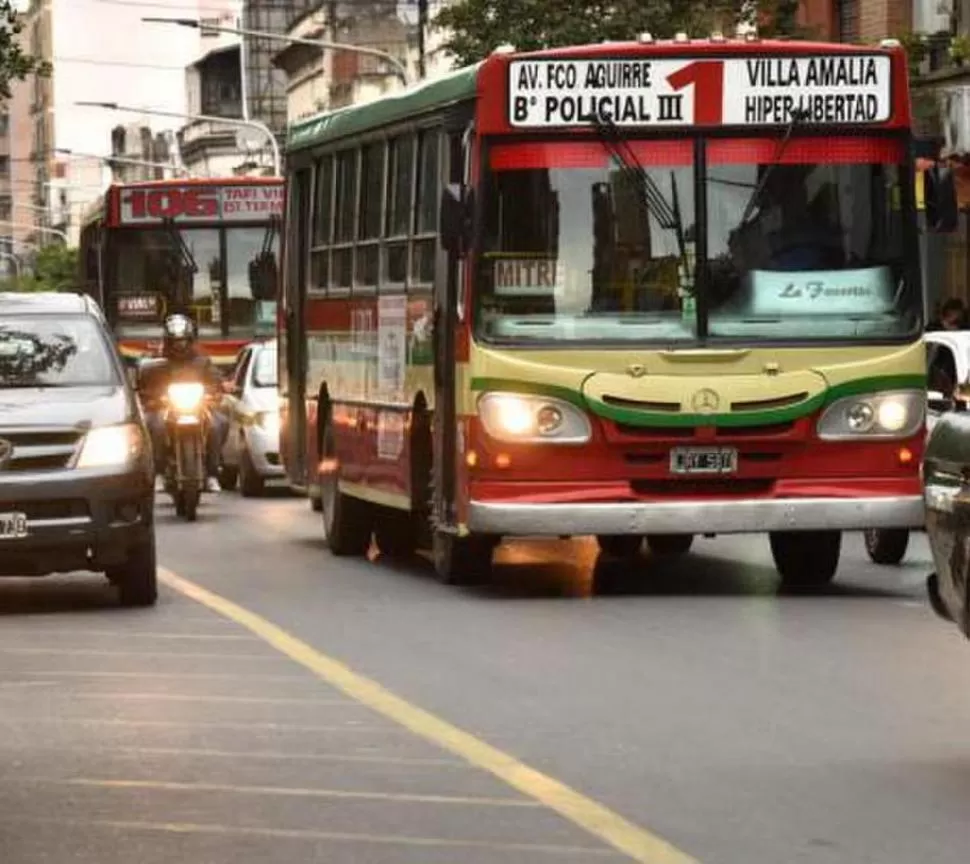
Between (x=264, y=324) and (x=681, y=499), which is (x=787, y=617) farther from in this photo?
(x=264, y=324)

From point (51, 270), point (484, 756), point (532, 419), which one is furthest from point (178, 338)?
point (51, 270)

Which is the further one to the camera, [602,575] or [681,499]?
[602,575]

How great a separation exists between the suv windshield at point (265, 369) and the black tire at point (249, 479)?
0.71m

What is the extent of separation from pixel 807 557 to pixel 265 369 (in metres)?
15.8

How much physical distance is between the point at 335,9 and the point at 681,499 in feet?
291

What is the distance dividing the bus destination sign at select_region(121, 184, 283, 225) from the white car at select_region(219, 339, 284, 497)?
6685 millimetres

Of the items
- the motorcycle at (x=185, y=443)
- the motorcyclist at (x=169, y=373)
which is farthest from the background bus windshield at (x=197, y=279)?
the motorcycle at (x=185, y=443)

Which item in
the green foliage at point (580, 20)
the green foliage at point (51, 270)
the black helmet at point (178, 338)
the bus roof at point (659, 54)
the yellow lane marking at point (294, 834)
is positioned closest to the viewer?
the yellow lane marking at point (294, 834)

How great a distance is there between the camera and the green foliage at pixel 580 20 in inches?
1741

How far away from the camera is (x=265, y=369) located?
3516cm

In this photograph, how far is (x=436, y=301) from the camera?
1980 centimetres

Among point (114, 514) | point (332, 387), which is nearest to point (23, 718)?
point (114, 514)

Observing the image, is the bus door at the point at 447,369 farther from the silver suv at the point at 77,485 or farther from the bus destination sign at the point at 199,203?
the bus destination sign at the point at 199,203

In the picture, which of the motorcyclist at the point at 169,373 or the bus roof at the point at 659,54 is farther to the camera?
the motorcyclist at the point at 169,373
